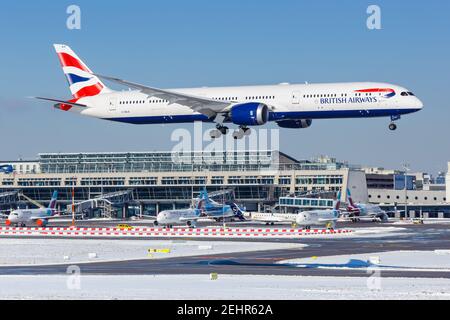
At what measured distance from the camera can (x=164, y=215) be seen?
4747 inches

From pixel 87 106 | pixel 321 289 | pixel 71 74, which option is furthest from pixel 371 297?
pixel 71 74

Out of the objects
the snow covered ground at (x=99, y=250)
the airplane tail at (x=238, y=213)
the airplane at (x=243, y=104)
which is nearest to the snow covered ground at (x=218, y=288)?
the snow covered ground at (x=99, y=250)

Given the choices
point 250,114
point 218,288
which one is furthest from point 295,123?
point 218,288

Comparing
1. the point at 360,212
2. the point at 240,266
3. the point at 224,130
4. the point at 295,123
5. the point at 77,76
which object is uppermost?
the point at 77,76

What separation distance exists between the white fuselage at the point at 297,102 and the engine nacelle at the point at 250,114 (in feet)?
3.53

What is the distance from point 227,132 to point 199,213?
130 feet

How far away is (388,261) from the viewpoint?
55.6 metres

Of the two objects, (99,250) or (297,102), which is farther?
(297,102)

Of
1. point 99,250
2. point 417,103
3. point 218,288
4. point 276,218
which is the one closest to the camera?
point 218,288

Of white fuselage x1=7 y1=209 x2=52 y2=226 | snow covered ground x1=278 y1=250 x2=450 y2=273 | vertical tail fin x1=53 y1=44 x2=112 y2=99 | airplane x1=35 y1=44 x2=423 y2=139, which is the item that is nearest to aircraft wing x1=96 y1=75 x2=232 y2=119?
airplane x1=35 y1=44 x2=423 y2=139

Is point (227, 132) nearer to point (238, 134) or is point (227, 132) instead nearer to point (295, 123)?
point (238, 134)

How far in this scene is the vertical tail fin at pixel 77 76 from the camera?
98.6 meters
